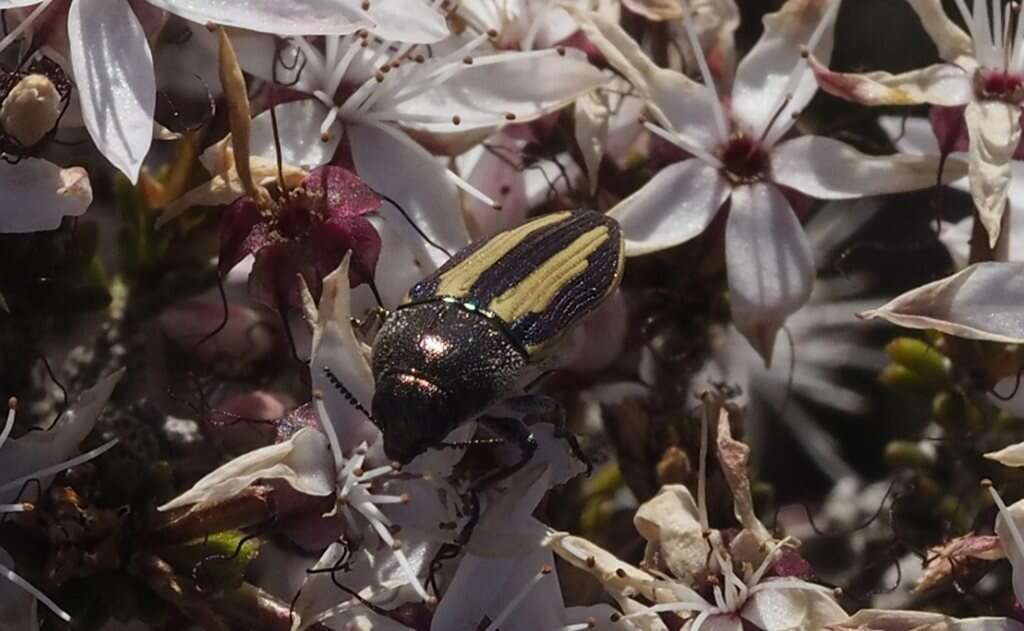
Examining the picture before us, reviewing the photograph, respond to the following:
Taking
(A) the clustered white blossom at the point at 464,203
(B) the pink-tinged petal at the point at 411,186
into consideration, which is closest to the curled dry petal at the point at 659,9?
(A) the clustered white blossom at the point at 464,203

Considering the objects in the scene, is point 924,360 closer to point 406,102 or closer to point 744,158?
point 744,158

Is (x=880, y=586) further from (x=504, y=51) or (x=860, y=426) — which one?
(x=504, y=51)

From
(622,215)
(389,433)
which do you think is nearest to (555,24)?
(622,215)

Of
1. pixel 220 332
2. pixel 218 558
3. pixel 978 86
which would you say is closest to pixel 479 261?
pixel 218 558

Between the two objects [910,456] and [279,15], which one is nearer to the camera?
[279,15]

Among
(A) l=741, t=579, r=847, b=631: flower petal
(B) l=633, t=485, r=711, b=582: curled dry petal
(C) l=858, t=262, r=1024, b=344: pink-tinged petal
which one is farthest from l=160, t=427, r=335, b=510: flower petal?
(C) l=858, t=262, r=1024, b=344: pink-tinged petal

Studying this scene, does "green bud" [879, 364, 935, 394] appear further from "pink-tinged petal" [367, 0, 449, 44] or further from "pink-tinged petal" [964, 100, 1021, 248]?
"pink-tinged petal" [367, 0, 449, 44]
